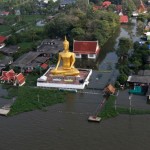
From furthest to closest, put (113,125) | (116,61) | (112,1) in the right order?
(112,1) → (116,61) → (113,125)

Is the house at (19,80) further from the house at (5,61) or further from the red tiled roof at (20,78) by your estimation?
the house at (5,61)

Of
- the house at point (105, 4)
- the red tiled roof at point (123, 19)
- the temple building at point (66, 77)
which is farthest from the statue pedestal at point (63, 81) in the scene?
the house at point (105, 4)

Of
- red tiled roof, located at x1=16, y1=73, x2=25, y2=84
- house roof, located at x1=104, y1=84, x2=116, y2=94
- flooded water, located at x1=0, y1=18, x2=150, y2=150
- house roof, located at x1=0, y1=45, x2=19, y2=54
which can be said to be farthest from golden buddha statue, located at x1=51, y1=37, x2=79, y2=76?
house roof, located at x1=0, y1=45, x2=19, y2=54

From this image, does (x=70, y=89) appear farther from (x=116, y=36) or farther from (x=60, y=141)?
(x=116, y=36)

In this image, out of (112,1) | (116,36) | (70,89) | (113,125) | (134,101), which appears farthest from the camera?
(112,1)

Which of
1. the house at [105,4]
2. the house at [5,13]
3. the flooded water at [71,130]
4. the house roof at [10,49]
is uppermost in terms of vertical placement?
the house at [105,4]

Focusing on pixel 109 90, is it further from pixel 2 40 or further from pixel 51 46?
pixel 2 40

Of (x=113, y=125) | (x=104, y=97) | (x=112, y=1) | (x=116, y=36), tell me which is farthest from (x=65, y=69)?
(x=112, y=1)
